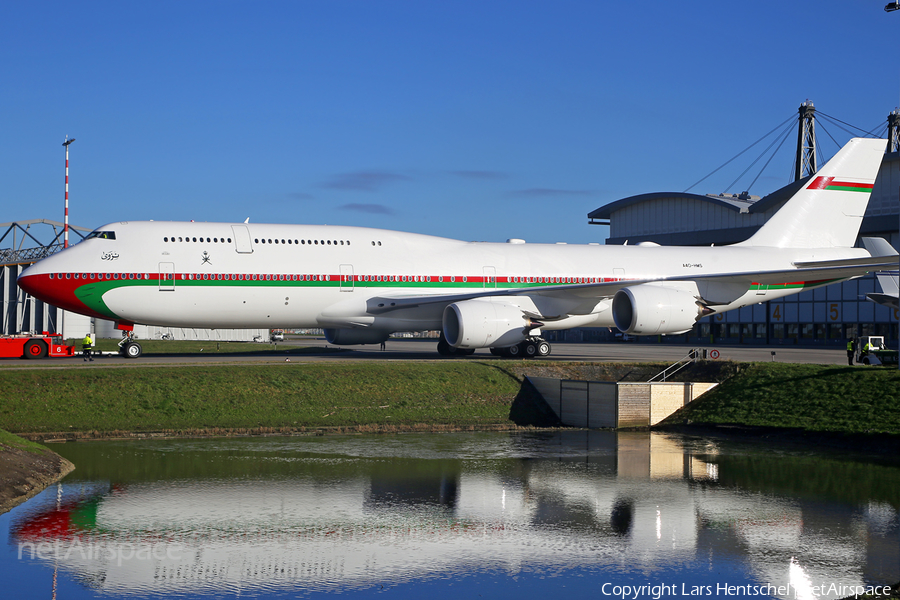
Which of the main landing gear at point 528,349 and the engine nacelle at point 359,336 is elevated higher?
the engine nacelle at point 359,336

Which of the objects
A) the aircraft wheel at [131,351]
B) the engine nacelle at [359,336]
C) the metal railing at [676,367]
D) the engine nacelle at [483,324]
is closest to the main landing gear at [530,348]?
the engine nacelle at [483,324]

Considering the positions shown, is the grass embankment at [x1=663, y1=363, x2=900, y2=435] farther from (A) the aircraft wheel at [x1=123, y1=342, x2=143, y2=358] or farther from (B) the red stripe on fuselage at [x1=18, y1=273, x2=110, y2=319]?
(B) the red stripe on fuselage at [x1=18, y1=273, x2=110, y2=319]

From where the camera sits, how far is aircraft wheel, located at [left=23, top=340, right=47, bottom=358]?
96.2 feet

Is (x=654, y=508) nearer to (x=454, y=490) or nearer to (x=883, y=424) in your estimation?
(x=454, y=490)

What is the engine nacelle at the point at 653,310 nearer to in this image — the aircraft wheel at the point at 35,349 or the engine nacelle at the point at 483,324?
the engine nacelle at the point at 483,324

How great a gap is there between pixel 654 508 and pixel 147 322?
19567 millimetres

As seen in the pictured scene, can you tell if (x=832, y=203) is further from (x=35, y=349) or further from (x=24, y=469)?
(x=35, y=349)

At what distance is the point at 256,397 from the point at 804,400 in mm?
14845

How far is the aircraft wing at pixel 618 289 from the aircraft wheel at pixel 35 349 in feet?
41.0

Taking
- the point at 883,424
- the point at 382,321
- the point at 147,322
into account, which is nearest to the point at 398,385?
the point at 382,321

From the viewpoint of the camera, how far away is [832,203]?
34.9m

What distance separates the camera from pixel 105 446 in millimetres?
17594

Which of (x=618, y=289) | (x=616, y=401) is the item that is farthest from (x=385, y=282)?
(x=616, y=401)

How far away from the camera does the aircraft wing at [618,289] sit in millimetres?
28203
